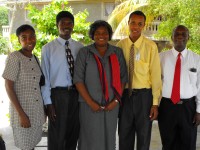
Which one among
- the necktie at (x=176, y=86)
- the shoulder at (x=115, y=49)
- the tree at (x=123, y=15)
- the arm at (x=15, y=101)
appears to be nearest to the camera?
the arm at (x=15, y=101)

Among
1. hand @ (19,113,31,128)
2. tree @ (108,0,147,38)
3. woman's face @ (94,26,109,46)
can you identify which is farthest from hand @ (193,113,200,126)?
tree @ (108,0,147,38)

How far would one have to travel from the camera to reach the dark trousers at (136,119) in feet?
9.48

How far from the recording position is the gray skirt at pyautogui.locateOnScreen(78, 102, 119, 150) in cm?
283

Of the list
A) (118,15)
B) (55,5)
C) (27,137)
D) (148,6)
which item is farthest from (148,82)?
(118,15)

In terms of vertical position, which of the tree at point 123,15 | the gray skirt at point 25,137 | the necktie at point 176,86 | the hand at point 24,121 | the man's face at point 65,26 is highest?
the tree at point 123,15

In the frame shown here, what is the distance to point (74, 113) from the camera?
2.98 meters

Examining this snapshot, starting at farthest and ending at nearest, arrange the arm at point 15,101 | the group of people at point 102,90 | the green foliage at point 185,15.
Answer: the green foliage at point 185,15, the group of people at point 102,90, the arm at point 15,101

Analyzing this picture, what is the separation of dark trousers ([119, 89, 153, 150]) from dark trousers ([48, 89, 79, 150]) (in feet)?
1.60

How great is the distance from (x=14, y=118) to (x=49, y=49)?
0.77m

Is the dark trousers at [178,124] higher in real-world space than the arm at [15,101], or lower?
lower

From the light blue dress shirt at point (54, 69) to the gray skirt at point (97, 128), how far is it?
0.32 m

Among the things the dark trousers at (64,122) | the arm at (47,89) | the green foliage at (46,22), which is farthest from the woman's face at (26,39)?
the green foliage at (46,22)

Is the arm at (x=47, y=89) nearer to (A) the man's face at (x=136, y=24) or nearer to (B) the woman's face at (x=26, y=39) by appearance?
(B) the woman's face at (x=26, y=39)

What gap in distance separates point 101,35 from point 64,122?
965 millimetres
